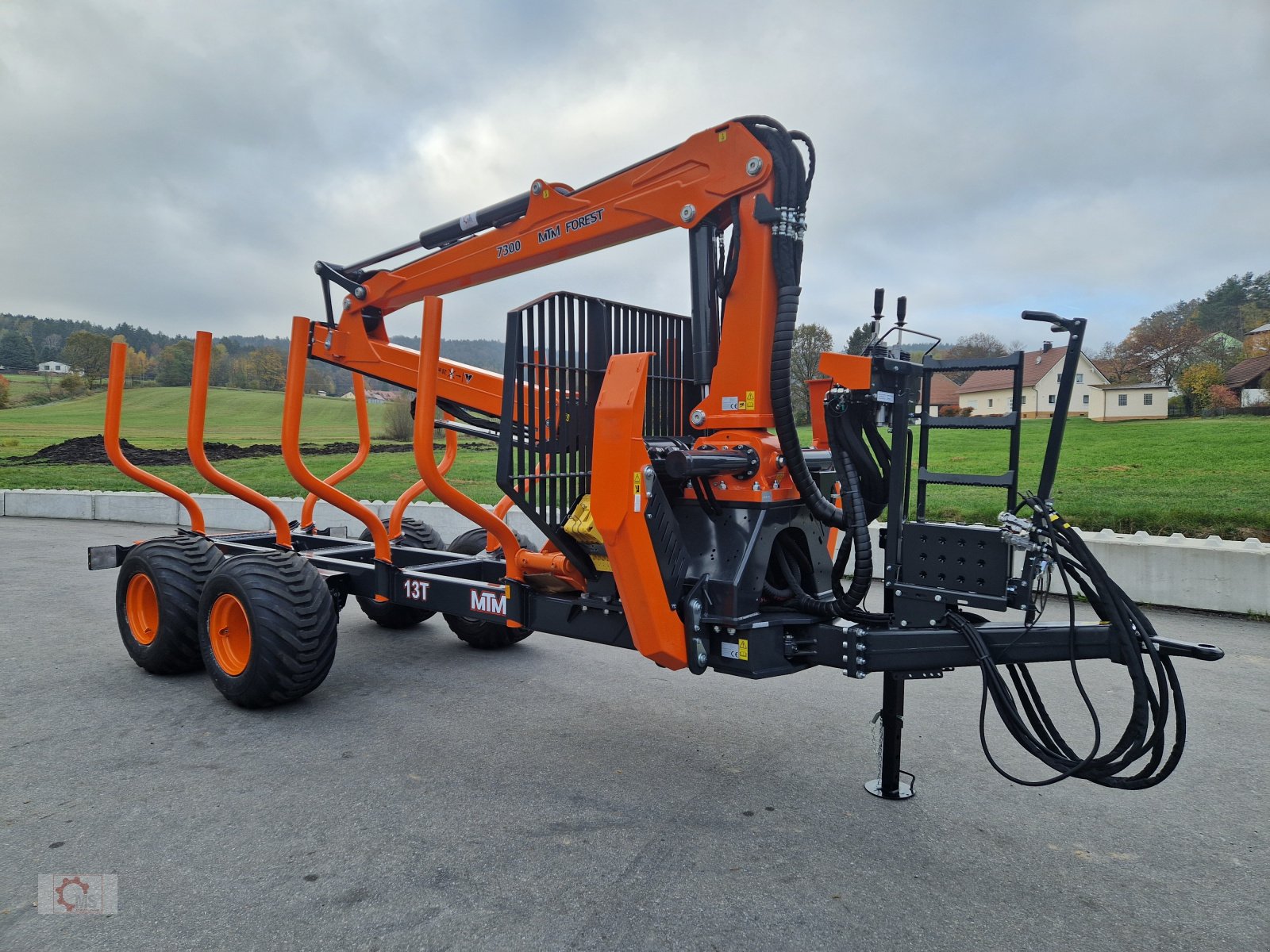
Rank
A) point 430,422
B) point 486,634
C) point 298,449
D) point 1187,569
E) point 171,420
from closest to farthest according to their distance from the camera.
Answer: point 430,422 → point 298,449 → point 486,634 → point 1187,569 → point 171,420

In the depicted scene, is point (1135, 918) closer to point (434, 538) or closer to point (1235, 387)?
point (434, 538)

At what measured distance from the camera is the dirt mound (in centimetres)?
1755

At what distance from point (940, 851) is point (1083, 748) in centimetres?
159

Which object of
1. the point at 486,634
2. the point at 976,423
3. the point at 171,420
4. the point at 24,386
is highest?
the point at 24,386

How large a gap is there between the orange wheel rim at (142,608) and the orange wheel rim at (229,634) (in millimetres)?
961

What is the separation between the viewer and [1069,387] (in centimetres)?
318

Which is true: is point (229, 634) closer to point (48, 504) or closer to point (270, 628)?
point (270, 628)

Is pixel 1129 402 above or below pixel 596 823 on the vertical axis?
above

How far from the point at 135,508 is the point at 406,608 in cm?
1053

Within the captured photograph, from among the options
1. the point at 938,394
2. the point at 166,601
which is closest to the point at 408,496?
the point at 166,601

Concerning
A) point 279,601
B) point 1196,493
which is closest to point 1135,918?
point 279,601

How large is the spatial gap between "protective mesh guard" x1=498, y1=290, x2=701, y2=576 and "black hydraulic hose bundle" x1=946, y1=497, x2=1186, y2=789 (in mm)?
1940

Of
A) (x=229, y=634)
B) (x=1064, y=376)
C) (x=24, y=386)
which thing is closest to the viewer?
(x=1064, y=376)

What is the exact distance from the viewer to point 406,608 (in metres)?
7.00
